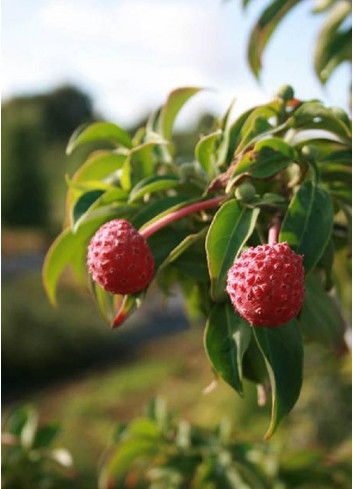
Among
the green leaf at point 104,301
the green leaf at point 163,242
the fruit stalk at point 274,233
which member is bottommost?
the green leaf at point 104,301

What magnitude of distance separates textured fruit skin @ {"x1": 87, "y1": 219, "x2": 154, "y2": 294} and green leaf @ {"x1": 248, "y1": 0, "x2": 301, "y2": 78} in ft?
2.19

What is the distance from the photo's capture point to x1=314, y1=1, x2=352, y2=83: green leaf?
Result: 57.4 inches

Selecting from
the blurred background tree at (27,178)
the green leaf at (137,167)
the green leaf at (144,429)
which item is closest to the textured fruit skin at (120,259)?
the green leaf at (137,167)

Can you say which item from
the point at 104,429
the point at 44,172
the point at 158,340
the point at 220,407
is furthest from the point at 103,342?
the point at 44,172

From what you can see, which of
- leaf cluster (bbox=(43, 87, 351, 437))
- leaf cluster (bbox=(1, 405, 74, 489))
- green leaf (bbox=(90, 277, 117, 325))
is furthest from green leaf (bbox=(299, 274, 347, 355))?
leaf cluster (bbox=(1, 405, 74, 489))

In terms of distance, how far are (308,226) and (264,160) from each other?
0.30ft

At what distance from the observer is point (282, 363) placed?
0.79m

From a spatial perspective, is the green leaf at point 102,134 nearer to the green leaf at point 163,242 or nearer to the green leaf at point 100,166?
the green leaf at point 100,166

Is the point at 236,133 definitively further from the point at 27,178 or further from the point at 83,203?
the point at 27,178

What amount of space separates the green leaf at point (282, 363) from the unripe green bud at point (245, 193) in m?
0.14

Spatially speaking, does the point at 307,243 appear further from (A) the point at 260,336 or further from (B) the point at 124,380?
(B) the point at 124,380

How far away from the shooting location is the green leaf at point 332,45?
1.46 m

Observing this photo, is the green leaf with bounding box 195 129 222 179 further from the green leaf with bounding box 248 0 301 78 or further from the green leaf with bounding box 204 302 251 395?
the green leaf with bounding box 248 0 301 78

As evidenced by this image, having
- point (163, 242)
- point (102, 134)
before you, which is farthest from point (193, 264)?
point (102, 134)
